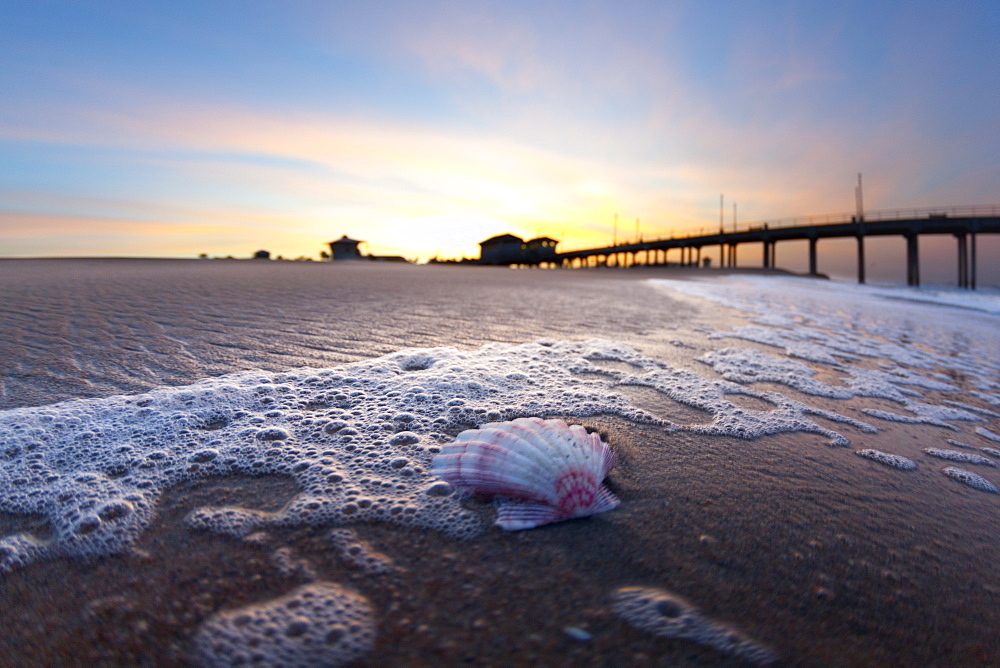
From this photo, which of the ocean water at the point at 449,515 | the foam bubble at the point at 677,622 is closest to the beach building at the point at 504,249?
the ocean water at the point at 449,515

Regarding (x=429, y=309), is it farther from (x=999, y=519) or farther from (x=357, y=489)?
(x=999, y=519)

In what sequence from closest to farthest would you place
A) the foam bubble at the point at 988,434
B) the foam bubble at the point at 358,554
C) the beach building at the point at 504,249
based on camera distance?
the foam bubble at the point at 358,554, the foam bubble at the point at 988,434, the beach building at the point at 504,249

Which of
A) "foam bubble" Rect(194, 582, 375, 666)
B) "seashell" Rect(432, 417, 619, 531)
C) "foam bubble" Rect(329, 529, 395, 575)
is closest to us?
"foam bubble" Rect(194, 582, 375, 666)

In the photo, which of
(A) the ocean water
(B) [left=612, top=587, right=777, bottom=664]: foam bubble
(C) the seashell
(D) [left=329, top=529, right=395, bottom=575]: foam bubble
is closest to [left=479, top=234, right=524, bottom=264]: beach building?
(A) the ocean water

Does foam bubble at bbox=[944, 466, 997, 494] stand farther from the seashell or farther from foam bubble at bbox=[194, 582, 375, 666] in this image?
foam bubble at bbox=[194, 582, 375, 666]

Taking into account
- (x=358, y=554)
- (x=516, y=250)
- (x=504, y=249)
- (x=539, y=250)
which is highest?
(x=504, y=249)

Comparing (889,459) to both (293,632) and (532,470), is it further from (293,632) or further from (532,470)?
(293,632)

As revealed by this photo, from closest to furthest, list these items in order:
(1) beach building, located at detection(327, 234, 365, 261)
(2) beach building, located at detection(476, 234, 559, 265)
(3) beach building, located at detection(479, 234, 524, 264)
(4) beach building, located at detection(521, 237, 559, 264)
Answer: (1) beach building, located at detection(327, 234, 365, 261), (4) beach building, located at detection(521, 237, 559, 264), (2) beach building, located at detection(476, 234, 559, 265), (3) beach building, located at detection(479, 234, 524, 264)

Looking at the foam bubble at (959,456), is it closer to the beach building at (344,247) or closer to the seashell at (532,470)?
the seashell at (532,470)

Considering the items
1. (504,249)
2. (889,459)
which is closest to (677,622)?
(889,459)
